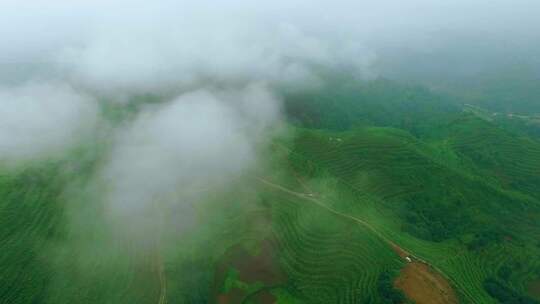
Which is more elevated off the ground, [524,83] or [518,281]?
[524,83]

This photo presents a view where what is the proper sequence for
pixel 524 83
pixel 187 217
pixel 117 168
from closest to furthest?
1. pixel 187 217
2. pixel 117 168
3. pixel 524 83

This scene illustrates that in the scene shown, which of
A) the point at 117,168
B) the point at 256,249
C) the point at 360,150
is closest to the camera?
the point at 256,249

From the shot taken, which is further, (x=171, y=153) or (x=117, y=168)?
(x=171, y=153)

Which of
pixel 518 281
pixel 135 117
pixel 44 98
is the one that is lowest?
pixel 518 281

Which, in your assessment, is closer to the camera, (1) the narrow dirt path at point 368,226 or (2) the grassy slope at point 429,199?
(1) the narrow dirt path at point 368,226

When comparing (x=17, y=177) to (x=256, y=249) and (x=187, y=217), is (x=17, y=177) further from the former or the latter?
(x=256, y=249)

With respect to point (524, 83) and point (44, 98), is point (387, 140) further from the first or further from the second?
point (524, 83)

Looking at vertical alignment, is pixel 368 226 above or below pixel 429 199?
above

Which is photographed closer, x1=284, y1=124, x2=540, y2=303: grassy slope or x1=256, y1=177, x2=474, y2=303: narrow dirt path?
x1=256, y1=177, x2=474, y2=303: narrow dirt path

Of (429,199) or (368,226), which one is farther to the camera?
(429,199)

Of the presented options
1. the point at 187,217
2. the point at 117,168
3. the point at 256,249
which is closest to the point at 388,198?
the point at 256,249
